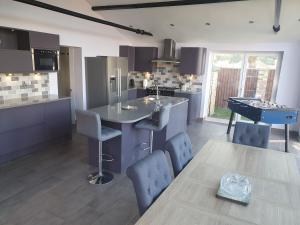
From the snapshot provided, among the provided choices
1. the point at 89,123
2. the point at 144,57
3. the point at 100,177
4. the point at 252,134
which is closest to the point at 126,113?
the point at 89,123

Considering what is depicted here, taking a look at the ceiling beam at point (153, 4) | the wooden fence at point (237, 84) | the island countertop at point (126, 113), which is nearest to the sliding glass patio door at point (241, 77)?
the wooden fence at point (237, 84)

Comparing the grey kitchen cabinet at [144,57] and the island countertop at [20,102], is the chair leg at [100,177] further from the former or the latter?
the grey kitchen cabinet at [144,57]

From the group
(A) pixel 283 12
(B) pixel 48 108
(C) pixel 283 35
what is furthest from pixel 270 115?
(B) pixel 48 108

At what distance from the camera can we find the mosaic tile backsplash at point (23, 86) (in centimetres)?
431

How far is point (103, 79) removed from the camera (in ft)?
19.8

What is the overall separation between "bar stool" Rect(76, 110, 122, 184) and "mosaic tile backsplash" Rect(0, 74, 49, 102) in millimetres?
2044

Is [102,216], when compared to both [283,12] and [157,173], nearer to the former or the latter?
[157,173]

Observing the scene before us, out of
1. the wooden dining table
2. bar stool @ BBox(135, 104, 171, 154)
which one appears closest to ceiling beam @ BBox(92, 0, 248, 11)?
bar stool @ BBox(135, 104, 171, 154)

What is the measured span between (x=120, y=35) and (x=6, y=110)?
4596mm

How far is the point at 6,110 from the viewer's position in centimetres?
377

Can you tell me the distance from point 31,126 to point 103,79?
234 cm

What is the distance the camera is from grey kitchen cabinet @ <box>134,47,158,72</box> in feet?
24.1

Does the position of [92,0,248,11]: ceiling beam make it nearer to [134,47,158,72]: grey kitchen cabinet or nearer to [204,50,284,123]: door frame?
[134,47,158,72]: grey kitchen cabinet

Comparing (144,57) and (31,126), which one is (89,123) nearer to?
(31,126)
